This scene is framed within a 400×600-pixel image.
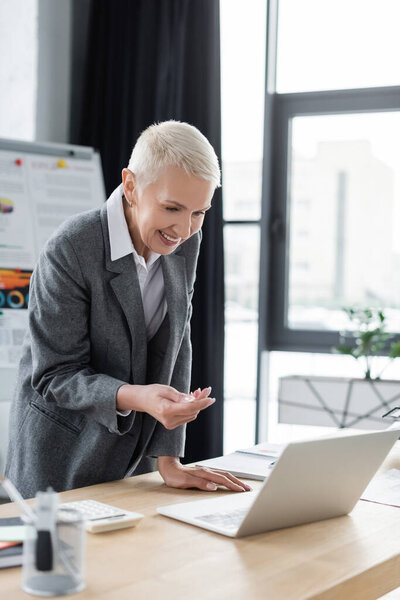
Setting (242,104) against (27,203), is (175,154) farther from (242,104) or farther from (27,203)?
(242,104)

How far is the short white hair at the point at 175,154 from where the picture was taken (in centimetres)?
158

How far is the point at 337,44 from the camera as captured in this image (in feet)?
13.1

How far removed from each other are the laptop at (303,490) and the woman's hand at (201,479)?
11 cm

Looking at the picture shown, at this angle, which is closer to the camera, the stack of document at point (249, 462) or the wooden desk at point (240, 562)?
the wooden desk at point (240, 562)

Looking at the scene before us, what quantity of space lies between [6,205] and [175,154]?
2.11 meters

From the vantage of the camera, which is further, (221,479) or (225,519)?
(221,479)

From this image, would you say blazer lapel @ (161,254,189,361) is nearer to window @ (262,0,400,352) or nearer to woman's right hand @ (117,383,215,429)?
woman's right hand @ (117,383,215,429)

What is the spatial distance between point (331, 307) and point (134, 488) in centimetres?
261

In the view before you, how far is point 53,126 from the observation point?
4.13m

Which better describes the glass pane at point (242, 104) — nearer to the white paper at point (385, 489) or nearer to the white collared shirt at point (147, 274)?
the white collared shirt at point (147, 274)

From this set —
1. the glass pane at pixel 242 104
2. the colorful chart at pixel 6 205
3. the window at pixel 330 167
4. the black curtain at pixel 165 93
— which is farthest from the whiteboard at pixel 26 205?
the window at pixel 330 167

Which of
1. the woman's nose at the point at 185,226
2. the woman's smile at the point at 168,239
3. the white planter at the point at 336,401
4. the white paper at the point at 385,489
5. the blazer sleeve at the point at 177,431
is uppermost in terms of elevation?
the woman's nose at the point at 185,226

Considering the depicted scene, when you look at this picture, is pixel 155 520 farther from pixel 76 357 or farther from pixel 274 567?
pixel 76 357

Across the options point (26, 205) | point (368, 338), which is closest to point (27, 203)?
point (26, 205)
